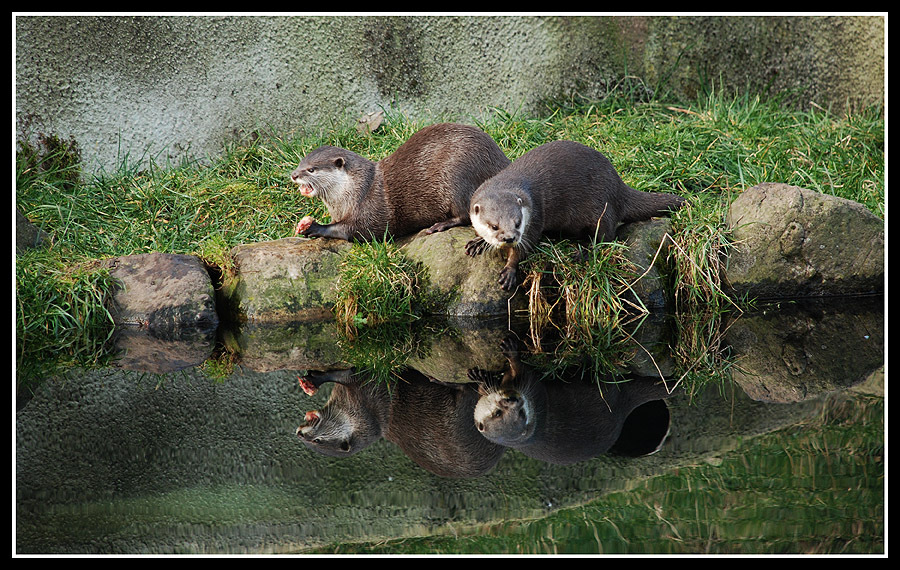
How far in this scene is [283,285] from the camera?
425 centimetres

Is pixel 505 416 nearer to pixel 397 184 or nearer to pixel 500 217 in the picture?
pixel 500 217

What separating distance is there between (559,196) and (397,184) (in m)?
0.83

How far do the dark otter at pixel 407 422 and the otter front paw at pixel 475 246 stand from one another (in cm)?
74

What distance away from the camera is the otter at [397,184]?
13.7 feet

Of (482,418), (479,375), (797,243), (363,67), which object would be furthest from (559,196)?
(363,67)

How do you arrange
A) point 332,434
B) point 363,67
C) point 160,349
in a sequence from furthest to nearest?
point 363,67, point 160,349, point 332,434

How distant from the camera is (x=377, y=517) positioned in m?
2.20

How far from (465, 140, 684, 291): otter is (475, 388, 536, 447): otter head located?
0.80m

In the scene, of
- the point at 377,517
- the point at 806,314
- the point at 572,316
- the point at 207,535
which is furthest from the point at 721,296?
the point at 207,535

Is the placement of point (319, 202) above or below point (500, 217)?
below

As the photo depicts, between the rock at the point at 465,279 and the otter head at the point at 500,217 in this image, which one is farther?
the rock at the point at 465,279

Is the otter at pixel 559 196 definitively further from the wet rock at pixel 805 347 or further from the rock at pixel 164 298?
the rock at pixel 164 298

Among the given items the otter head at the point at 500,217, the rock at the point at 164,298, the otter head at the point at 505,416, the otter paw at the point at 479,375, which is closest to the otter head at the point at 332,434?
the otter head at the point at 505,416

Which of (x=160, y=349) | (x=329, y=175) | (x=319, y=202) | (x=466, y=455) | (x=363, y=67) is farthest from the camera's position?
(x=363, y=67)
